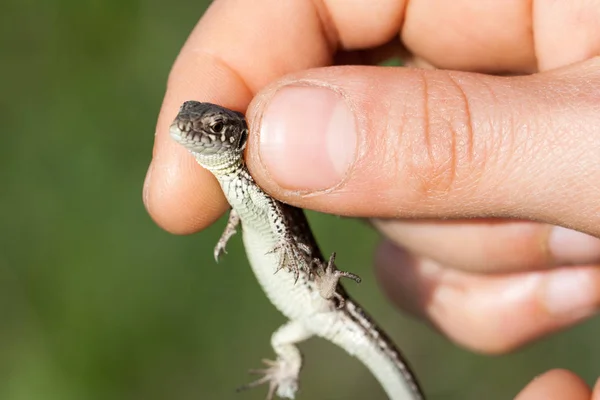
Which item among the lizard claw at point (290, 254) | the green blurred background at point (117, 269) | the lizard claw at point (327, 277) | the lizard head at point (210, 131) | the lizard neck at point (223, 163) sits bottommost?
the green blurred background at point (117, 269)

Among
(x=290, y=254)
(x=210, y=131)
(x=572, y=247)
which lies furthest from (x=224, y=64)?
(x=572, y=247)

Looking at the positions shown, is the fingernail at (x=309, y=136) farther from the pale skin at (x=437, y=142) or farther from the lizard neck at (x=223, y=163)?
the lizard neck at (x=223, y=163)

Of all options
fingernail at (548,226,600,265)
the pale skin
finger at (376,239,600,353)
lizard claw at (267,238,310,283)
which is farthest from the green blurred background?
lizard claw at (267,238,310,283)

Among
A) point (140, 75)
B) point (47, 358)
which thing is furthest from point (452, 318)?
point (140, 75)

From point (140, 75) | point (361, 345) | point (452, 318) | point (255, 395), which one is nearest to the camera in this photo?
point (361, 345)

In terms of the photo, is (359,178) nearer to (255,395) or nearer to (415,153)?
(415,153)

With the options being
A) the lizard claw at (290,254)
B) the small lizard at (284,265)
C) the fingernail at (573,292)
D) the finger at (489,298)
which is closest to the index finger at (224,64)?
the small lizard at (284,265)
